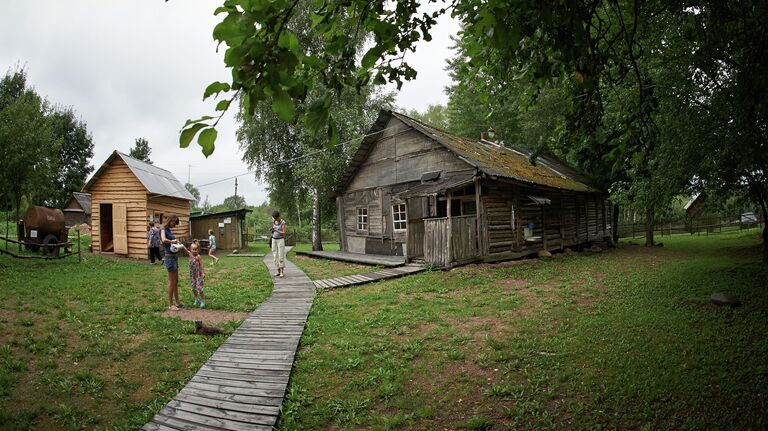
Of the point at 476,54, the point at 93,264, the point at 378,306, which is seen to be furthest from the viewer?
the point at 93,264

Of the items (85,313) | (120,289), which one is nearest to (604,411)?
(85,313)

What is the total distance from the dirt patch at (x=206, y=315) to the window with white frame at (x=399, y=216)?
9.43 m

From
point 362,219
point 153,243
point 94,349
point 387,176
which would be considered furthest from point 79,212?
point 94,349

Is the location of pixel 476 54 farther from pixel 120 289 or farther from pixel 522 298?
pixel 120 289

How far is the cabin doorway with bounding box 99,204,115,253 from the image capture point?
62.8ft

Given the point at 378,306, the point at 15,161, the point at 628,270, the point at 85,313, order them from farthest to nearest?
the point at 15,161 → the point at 628,270 → the point at 378,306 → the point at 85,313

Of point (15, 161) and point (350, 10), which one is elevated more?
point (15, 161)

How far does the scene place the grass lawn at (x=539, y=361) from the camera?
3.75 m

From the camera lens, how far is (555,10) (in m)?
2.79

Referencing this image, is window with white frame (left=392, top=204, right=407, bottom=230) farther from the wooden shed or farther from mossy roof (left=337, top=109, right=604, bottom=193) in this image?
the wooden shed

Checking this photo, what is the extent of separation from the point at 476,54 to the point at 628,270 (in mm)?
11025

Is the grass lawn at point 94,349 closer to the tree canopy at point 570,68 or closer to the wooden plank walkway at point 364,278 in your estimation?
the wooden plank walkway at point 364,278

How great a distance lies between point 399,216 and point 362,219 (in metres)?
2.96

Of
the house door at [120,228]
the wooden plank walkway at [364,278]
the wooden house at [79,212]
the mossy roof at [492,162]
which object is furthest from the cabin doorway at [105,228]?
the wooden house at [79,212]
